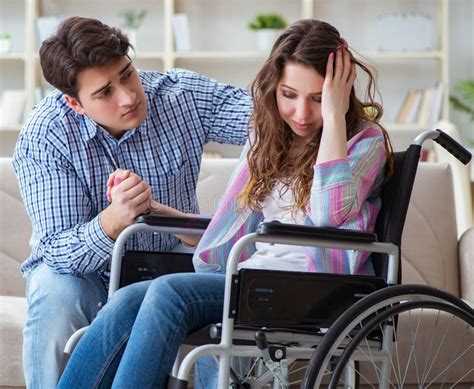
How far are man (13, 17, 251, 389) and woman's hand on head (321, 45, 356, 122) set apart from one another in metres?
0.44

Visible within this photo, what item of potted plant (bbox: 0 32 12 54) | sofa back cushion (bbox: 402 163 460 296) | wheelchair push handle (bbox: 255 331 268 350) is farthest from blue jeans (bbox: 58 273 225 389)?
potted plant (bbox: 0 32 12 54)

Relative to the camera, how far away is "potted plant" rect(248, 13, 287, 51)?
4988 millimetres

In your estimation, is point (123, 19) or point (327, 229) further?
point (123, 19)

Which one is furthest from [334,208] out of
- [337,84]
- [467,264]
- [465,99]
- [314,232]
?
[465,99]

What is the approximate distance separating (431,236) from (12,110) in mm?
2947

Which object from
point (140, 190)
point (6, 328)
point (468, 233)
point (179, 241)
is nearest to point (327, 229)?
point (140, 190)

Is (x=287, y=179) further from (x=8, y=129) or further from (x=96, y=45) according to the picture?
(x=8, y=129)

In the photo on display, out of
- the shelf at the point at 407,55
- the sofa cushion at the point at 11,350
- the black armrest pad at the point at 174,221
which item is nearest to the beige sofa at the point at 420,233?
the sofa cushion at the point at 11,350

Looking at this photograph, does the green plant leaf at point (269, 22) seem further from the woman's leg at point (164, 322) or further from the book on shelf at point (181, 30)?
the woman's leg at point (164, 322)

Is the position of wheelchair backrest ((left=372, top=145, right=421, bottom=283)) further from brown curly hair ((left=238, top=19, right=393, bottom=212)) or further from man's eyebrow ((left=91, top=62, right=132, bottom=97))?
man's eyebrow ((left=91, top=62, right=132, bottom=97))

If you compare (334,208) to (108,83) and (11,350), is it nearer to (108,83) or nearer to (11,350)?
(108,83)

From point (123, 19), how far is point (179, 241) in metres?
3.17

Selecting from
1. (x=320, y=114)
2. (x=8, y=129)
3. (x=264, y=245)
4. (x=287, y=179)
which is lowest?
(x=8, y=129)

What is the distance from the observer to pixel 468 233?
274 cm
